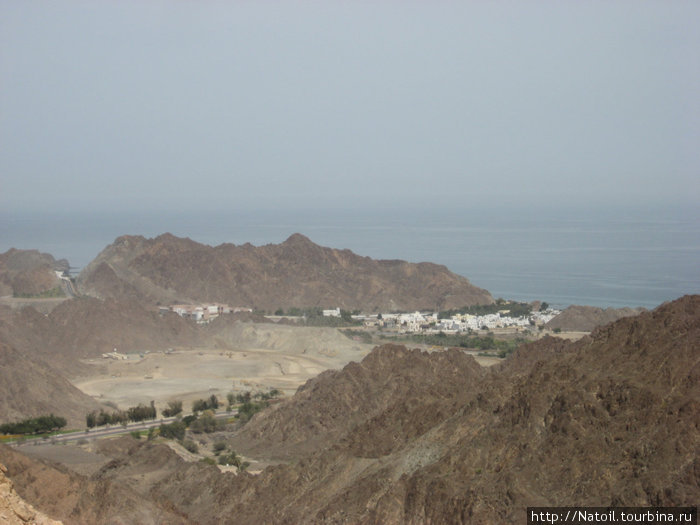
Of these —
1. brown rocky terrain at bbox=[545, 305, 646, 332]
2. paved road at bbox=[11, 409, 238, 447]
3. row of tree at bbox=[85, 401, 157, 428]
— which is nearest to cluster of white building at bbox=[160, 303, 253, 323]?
brown rocky terrain at bbox=[545, 305, 646, 332]

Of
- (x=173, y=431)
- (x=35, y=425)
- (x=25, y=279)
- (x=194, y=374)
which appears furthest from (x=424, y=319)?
(x=35, y=425)

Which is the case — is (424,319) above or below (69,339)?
below

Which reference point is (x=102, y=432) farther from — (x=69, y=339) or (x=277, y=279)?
(x=277, y=279)

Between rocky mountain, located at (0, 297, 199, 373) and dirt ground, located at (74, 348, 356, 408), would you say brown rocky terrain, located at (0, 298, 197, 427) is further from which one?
dirt ground, located at (74, 348, 356, 408)

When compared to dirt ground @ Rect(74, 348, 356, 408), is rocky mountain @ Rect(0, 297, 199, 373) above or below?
above

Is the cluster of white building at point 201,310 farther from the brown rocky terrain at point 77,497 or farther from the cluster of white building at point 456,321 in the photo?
the brown rocky terrain at point 77,497
